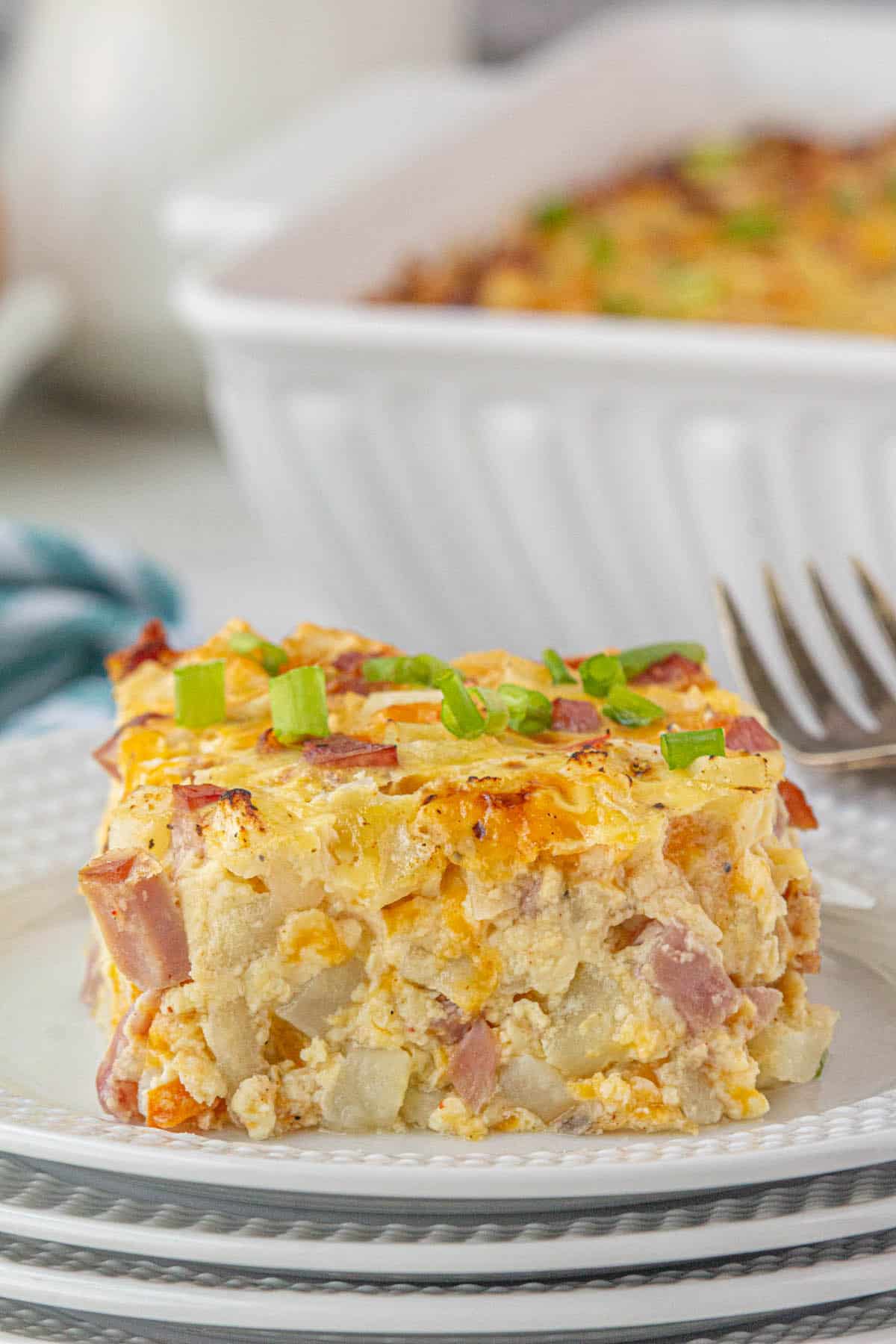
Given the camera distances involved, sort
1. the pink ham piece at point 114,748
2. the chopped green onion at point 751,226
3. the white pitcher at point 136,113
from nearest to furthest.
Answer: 1. the pink ham piece at point 114,748
2. the chopped green onion at point 751,226
3. the white pitcher at point 136,113

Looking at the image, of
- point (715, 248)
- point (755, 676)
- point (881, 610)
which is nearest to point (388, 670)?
point (755, 676)

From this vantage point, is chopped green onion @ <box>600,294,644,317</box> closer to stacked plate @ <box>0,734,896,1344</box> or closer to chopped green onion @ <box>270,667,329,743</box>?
chopped green onion @ <box>270,667,329,743</box>

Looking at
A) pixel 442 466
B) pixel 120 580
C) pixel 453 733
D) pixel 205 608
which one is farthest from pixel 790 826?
pixel 205 608

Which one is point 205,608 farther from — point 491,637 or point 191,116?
point 191,116

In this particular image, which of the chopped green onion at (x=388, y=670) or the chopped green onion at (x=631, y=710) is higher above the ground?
the chopped green onion at (x=388, y=670)

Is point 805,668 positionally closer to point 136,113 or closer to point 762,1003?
point 762,1003

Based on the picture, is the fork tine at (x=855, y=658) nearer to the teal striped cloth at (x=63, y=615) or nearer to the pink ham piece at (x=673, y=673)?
the pink ham piece at (x=673, y=673)

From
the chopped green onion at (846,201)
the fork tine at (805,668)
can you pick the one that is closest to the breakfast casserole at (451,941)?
the fork tine at (805,668)
